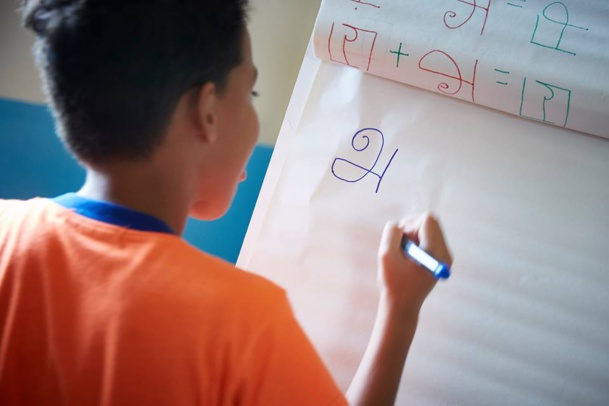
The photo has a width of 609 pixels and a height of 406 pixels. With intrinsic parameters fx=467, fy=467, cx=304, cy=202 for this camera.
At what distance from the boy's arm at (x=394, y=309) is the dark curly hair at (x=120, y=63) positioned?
10.7 inches

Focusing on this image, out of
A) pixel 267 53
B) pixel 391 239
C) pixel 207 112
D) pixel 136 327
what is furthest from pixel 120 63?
pixel 267 53

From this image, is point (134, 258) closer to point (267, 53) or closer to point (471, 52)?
point (471, 52)

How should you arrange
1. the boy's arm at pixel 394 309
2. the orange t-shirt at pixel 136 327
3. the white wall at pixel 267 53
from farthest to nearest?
1. the white wall at pixel 267 53
2. the boy's arm at pixel 394 309
3. the orange t-shirt at pixel 136 327

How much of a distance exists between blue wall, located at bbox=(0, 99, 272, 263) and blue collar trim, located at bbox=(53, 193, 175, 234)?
0.43 meters

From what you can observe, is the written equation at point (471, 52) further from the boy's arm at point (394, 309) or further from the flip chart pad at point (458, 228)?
the boy's arm at point (394, 309)

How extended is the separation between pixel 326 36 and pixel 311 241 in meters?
0.26

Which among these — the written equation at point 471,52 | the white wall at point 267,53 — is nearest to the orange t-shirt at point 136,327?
the written equation at point 471,52

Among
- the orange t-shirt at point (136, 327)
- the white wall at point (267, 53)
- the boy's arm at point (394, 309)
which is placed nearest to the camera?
the orange t-shirt at point (136, 327)

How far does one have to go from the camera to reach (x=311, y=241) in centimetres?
61

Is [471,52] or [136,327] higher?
[471,52]

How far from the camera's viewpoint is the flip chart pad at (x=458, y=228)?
538 millimetres

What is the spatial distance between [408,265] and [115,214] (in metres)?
0.30

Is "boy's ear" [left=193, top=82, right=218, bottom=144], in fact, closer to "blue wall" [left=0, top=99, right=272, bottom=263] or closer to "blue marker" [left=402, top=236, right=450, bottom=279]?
"blue marker" [left=402, top=236, right=450, bottom=279]

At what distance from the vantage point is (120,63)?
35 centimetres
